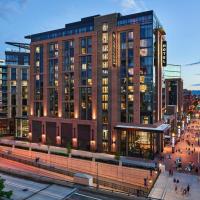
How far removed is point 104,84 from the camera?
77375 mm

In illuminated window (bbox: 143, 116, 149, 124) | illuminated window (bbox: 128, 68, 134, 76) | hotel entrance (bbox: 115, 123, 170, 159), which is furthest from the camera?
illuminated window (bbox: 128, 68, 134, 76)

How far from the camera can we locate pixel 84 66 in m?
80.6

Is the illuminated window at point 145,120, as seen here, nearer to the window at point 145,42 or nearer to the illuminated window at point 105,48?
the window at point 145,42

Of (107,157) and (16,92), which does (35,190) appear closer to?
(107,157)

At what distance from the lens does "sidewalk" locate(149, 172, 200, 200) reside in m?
44.7

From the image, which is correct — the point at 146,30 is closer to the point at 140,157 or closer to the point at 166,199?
the point at 140,157

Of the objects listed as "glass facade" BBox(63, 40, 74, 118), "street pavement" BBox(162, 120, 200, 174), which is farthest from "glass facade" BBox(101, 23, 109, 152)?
"street pavement" BBox(162, 120, 200, 174)

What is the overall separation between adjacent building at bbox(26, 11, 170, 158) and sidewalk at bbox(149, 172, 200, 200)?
50.3ft

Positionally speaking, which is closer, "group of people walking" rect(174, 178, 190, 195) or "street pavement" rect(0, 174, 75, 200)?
"street pavement" rect(0, 174, 75, 200)

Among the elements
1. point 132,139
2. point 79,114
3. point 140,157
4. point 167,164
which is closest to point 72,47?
point 79,114

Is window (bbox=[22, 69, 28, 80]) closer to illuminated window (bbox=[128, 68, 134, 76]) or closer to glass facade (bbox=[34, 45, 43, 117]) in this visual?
glass facade (bbox=[34, 45, 43, 117])

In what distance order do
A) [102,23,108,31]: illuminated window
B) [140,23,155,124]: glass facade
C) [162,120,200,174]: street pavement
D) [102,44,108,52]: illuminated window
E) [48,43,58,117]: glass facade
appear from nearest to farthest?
[162,120,200,174]: street pavement, [140,23,155,124]: glass facade, [102,23,108,31]: illuminated window, [102,44,108,52]: illuminated window, [48,43,58,117]: glass facade

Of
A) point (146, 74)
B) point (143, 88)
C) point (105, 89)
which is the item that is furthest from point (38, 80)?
point (146, 74)

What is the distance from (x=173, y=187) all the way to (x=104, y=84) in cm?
3674
